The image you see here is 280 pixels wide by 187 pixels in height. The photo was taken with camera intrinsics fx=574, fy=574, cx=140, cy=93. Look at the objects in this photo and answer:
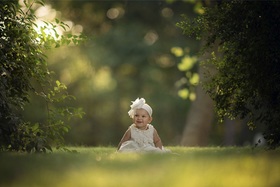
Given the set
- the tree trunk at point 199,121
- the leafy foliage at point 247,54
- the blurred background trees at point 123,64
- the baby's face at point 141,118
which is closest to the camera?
the leafy foliage at point 247,54

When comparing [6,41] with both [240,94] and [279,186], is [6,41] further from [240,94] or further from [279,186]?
[279,186]

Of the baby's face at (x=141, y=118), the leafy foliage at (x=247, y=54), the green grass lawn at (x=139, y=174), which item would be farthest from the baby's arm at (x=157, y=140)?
the green grass lawn at (x=139, y=174)

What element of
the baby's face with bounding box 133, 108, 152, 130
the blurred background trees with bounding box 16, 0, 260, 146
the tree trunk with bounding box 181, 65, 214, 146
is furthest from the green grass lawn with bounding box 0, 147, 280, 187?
the tree trunk with bounding box 181, 65, 214, 146

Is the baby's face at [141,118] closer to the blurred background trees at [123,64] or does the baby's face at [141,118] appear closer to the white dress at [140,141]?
the white dress at [140,141]

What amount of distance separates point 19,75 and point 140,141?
121 inches

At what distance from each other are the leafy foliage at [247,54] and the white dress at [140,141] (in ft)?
6.08

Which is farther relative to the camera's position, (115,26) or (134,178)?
(115,26)

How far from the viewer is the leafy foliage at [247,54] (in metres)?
7.86

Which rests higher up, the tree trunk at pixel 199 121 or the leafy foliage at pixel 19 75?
the tree trunk at pixel 199 121

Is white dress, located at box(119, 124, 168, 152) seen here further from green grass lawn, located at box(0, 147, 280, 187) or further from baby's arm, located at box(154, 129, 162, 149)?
green grass lawn, located at box(0, 147, 280, 187)

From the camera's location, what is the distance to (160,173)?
4.99 metres

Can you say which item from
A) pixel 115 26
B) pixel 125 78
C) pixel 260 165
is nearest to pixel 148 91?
pixel 125 78

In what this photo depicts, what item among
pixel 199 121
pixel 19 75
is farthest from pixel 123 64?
pixel 19 75

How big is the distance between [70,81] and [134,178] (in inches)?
1291
